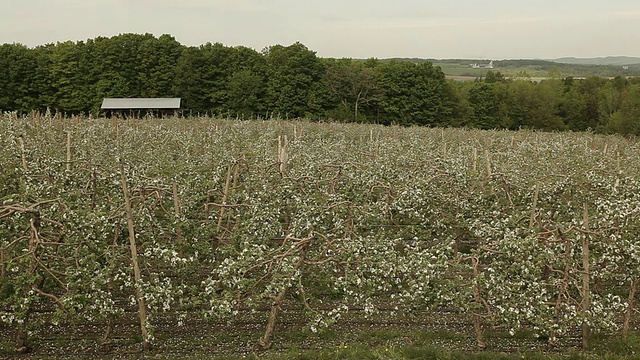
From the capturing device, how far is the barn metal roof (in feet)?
176

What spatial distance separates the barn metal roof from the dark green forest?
203cm

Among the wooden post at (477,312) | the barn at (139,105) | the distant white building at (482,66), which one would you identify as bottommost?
the wooden post at (477,312)

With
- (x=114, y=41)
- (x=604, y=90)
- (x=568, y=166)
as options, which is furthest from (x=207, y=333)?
(x=604, y=90)

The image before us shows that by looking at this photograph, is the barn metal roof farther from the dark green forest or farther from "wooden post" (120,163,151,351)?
"wooden post" (120,163,151,351)

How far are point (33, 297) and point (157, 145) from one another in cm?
1181

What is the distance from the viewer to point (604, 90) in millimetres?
64688

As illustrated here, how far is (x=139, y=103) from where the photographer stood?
55094 mm

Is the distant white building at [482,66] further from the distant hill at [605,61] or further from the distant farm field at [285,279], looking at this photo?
the distant farm field at [285,279]

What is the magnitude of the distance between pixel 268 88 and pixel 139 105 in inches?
556

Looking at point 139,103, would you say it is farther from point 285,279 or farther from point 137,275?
point 285,279

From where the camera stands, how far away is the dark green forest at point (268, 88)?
5625 centimetres

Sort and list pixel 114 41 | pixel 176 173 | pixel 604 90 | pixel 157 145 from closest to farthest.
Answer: pixel 176 173 < pixel 157 145 < pixel 114 41 < pixel 604 90

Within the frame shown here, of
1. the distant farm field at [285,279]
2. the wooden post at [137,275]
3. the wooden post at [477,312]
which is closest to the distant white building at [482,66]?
the distant farm field at [285,279]

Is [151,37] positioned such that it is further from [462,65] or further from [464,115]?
[462,65]
